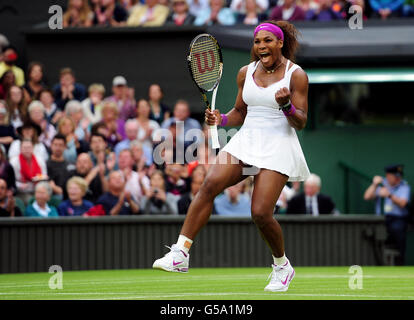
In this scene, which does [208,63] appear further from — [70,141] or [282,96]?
[70,141]

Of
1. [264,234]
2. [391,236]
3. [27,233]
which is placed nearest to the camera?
[264,234]

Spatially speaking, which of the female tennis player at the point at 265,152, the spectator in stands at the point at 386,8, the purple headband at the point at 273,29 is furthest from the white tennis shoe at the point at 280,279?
the spectator in stands at the point at 386,8

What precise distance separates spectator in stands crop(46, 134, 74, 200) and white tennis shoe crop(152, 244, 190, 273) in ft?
17.8

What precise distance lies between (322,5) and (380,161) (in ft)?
9.41

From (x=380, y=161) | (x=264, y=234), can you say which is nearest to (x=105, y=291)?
(x=264, y=234)

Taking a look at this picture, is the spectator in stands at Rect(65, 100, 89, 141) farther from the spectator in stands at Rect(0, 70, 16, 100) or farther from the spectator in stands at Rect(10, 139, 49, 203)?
the spectator in stands at Rect(10, 139, 49, 203)

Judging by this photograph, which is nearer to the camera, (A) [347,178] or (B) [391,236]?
(B) [391,236]

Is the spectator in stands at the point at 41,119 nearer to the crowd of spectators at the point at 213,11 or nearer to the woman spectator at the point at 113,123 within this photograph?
the woman spectator at the point at 113,123

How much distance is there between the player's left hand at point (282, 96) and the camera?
22.8 feet

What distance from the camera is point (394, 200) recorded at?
12.9 m

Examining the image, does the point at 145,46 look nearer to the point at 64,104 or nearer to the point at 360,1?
the point at 64,104

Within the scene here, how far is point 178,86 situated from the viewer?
16.0 m

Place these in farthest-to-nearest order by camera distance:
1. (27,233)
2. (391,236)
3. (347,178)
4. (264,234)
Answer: (347,178) → (391,236) → (27,233) → (264,234)

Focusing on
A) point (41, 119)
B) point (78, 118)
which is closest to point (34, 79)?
point (78, 118)
